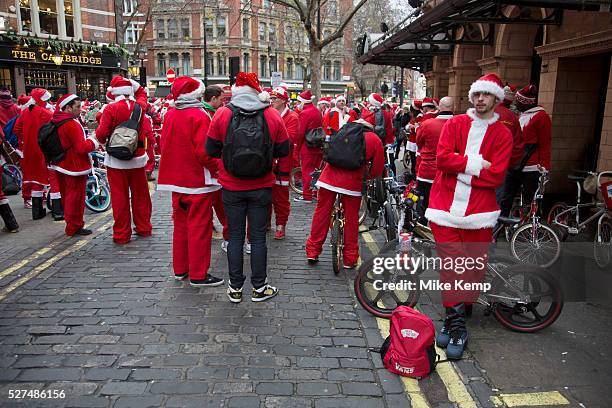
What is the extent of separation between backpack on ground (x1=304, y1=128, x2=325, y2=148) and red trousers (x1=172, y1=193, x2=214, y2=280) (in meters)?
4.32

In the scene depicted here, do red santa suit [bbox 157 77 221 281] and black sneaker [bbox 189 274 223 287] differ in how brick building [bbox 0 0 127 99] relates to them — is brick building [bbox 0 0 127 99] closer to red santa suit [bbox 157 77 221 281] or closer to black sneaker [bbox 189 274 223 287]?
red santa suit [bbox 157 77 221 281]

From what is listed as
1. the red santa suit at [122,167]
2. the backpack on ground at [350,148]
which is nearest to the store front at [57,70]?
the red santa suit at [122,167]

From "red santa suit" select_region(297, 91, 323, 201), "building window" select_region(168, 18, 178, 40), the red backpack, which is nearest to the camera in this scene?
the red backpack

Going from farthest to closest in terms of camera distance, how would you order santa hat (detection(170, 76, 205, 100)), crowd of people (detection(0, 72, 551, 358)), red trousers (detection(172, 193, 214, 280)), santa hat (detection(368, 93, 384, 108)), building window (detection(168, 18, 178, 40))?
building window (detection(168, 18, 178, 40)), santa hat (detection(368, 93, 384, 108)), red trousers (detection(172, 193, 214, 280)), santa hat (detection(170, 76, 205, 100)), crowd of people (detection(0, 72, 551, 358))

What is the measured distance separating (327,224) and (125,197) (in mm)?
2928

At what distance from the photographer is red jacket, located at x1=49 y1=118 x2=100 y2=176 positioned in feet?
23.2

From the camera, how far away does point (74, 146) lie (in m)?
7.09

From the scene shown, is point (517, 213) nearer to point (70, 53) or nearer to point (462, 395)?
point (462, 395)

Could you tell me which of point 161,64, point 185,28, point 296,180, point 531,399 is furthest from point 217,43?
point 531,399

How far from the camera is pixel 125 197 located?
6930mm

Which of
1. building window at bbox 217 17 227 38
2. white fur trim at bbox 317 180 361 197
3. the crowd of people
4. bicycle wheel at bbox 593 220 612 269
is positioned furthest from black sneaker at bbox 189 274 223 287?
building window at bbox 217 17 227 38

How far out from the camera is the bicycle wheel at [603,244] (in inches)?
233

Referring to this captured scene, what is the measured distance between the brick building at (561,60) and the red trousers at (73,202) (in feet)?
19.7

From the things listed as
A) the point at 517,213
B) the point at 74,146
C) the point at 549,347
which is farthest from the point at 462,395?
the point at 74,146
